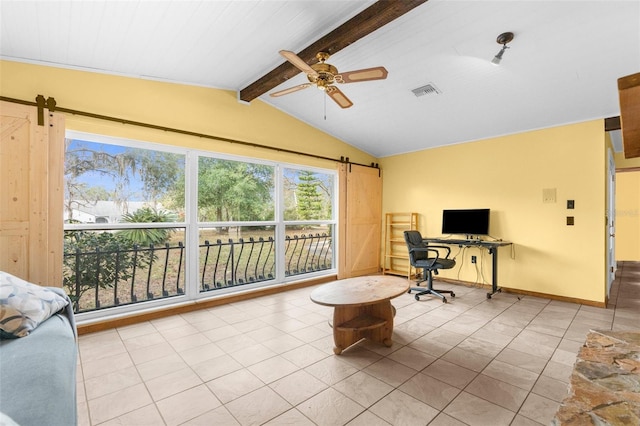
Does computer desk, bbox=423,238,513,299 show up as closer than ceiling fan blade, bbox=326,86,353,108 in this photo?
No

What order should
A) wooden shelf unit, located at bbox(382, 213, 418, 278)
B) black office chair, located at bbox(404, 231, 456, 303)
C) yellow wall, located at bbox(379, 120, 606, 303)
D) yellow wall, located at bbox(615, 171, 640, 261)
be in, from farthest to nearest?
yellow wall, located at bbox(615, 171, 640, 261) < wooden shelf unit, located at bbox(382, 213, 418, 278) < black office chair, located at bbox(404, 231, 456, 303) < yellow wall, located at bbox(379, 120, 606, 303)

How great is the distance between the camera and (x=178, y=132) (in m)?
3.64

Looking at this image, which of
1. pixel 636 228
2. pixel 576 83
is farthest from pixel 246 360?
pixel 636 228

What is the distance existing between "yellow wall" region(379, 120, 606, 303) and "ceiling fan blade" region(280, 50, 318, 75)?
368 centimetres

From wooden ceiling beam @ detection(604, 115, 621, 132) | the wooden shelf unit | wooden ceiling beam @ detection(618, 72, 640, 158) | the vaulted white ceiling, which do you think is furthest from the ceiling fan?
the wooden shelf unit

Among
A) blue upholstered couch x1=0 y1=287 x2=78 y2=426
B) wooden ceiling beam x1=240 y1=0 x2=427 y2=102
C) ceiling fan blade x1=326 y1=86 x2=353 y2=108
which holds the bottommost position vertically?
blue upholstered couch x1=0 y1=287 x2=78 y2=426

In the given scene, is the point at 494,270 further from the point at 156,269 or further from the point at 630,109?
the point at 156,269

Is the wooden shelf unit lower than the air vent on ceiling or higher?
lower

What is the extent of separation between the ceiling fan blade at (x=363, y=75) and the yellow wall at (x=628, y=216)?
853cm

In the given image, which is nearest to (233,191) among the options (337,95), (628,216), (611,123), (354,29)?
(337,95)

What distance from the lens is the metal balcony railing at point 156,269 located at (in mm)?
3303

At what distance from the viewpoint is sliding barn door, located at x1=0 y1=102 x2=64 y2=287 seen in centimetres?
263

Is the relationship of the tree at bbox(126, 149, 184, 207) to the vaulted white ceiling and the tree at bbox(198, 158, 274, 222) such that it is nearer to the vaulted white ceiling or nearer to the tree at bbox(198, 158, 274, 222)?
the tree at bbox(198, 158, 274, 222)

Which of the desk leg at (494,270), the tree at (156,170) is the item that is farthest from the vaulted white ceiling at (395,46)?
the desk leg at (494,270)
